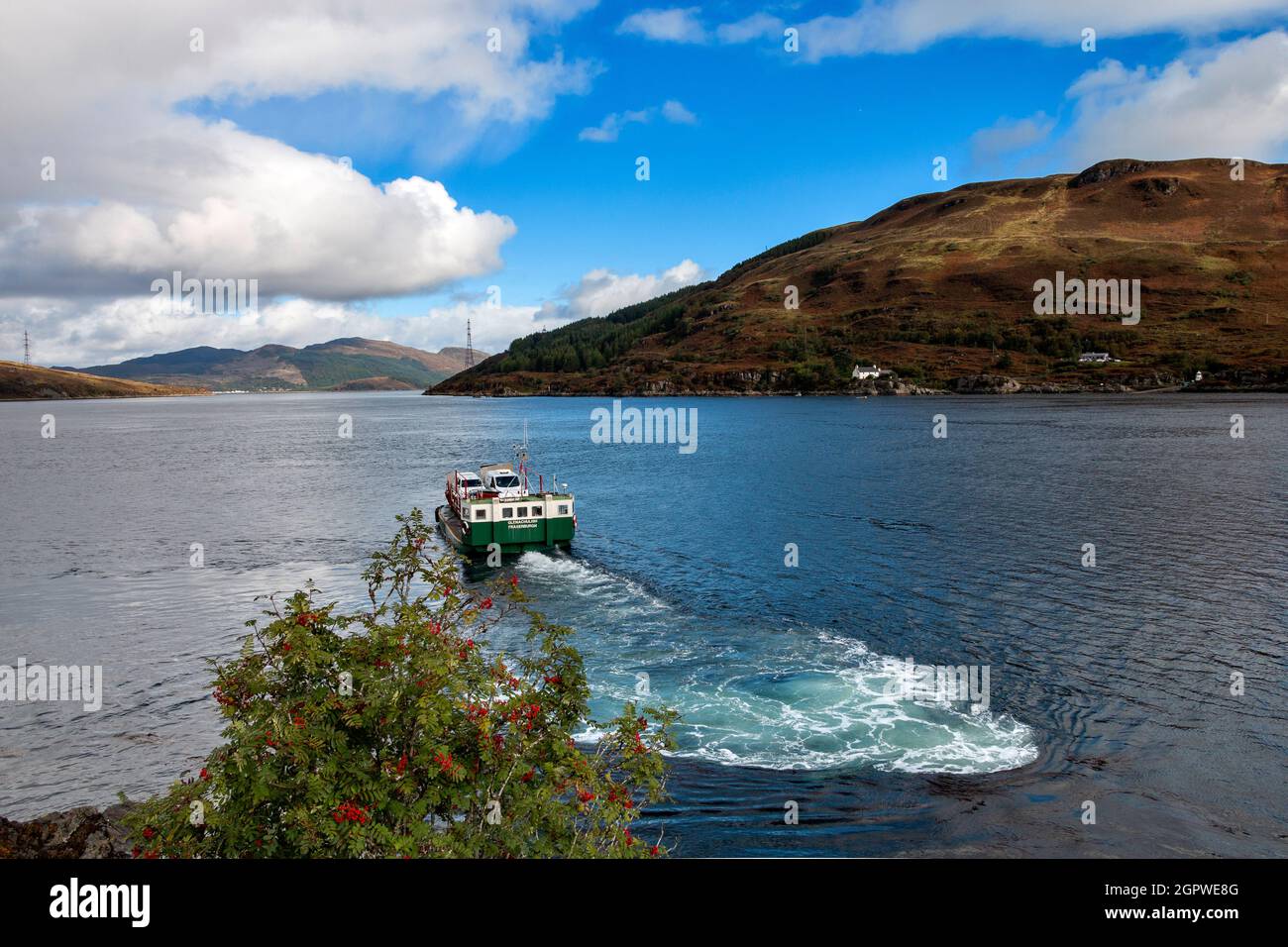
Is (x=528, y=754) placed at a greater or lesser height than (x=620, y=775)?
greater

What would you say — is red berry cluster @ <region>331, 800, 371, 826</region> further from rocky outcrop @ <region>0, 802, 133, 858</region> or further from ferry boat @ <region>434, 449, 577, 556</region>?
ferry boat @ <region>434, 449, 577, 556</region>

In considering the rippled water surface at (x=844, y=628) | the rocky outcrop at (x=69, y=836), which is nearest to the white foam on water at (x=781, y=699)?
the rippled water surface at (x=844, y=628)

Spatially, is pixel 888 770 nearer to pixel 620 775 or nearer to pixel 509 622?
pixel 620 775

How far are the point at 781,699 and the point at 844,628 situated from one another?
8898mm

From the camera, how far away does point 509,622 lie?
130 feet

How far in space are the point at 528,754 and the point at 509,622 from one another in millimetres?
28886

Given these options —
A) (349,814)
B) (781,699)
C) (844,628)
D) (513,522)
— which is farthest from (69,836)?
(513,522)

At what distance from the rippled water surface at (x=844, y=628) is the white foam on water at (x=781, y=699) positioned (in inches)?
6.0

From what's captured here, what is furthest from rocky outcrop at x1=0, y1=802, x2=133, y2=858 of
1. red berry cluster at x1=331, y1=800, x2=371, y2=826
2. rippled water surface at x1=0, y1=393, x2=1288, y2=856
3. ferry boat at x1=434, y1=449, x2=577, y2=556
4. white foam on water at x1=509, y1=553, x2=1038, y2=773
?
ferry boat at x1=434, y1=449, x2=577, y2=556

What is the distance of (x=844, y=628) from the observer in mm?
36281

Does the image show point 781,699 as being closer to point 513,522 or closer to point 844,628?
point 844,628

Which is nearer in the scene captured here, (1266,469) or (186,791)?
(186,791)
